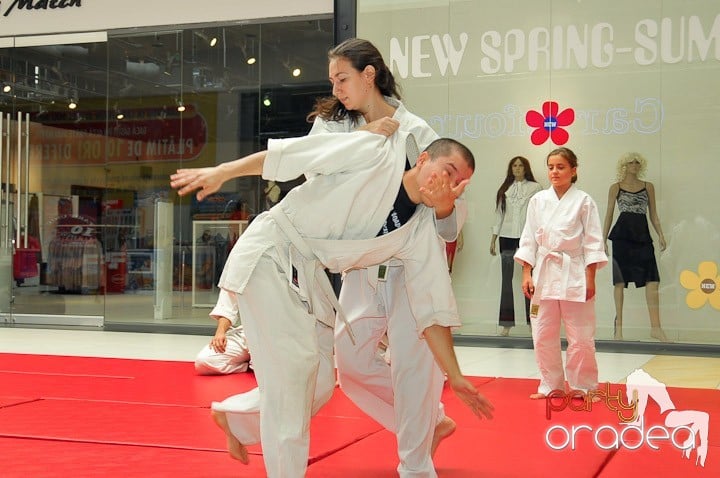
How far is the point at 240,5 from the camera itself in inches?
345

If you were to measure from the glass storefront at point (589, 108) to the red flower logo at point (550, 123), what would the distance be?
0.04 ft

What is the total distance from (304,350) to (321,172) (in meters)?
0.50

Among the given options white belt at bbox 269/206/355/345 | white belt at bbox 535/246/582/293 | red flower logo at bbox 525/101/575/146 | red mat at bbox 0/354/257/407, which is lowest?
red mat at bbox 0/354/257/407

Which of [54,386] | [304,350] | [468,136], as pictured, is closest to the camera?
[304,350]

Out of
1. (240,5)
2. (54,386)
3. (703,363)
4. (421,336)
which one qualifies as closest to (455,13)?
(240,5)

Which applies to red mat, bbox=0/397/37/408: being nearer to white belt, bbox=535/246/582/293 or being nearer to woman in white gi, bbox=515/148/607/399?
woman in white gi, bbox=515/148/607/399

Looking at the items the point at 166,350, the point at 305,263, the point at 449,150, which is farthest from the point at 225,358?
the point at 449,150

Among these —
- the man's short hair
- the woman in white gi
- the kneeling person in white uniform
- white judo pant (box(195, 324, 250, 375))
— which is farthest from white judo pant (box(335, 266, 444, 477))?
white judo pant (box(195, 324, 250, 375))

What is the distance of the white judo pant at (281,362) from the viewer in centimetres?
244

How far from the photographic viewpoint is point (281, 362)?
2.46 meters

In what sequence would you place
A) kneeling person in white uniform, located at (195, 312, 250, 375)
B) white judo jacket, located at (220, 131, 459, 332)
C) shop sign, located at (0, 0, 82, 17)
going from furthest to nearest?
1. shop sign, located at (0, 0, 82, 17)
2. kneeling person in white uniform, located at (195, 312, 250, 375)
3. white judo jacket, located at (220, 131, 459, 332)

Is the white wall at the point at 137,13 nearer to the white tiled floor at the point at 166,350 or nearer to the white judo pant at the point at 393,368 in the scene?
the white tiled floor at the point at 166,350

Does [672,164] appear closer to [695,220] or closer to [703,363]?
[695,220]

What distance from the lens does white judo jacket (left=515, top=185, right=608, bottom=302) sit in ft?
16.4
